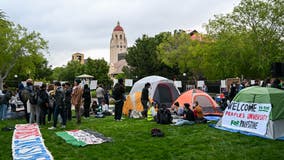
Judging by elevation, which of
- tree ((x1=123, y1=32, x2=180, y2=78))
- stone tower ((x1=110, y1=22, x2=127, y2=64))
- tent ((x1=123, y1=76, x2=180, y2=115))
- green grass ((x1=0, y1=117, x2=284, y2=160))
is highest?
stone tower ((x1=110, y1=22, x2=127, y2=64))

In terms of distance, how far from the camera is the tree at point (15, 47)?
31.1 metres

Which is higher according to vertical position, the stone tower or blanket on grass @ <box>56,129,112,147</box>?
the stone tower

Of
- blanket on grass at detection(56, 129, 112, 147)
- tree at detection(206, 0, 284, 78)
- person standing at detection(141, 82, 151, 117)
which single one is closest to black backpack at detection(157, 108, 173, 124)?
person standing at detection(141, 82, 151, 117)

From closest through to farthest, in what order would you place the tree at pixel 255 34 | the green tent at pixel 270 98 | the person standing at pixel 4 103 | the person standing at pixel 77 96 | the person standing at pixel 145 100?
1. the green tent at pixel 270 98
2. the person standing at pixel 77 96
3. the person standing at pixel 4 103
4. the person standing at pixel 145 100
5. the tree at pixel 255 34

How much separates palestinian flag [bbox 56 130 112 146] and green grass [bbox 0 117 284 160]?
0.70 ft

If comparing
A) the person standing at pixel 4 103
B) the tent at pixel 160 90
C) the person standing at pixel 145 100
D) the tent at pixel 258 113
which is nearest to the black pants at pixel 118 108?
the person standing at pixel 145 100

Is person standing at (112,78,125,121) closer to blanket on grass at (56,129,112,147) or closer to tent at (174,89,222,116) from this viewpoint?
blanket on grass at (56,129,112,147)

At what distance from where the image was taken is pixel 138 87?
16.5 m

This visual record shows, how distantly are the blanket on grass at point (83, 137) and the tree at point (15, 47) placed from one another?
23927 mm

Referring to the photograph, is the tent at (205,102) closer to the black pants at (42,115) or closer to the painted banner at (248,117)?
the painted banner at (248,117)

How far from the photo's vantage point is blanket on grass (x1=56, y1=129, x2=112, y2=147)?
315 inches

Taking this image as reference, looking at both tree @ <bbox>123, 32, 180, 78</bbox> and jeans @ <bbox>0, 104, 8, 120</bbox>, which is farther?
tree @ <bbox>123, 32, 180, 78</bbox>

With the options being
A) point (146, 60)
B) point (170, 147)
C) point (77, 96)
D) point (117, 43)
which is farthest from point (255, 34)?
point (117, 43)

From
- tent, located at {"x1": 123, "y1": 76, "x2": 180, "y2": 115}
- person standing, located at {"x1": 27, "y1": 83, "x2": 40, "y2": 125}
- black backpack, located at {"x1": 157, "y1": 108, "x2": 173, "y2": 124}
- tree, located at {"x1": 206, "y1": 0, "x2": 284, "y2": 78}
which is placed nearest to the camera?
person standing, located at {"x1": 27, "y1": 83, "x2": 40, "y2": 125}
